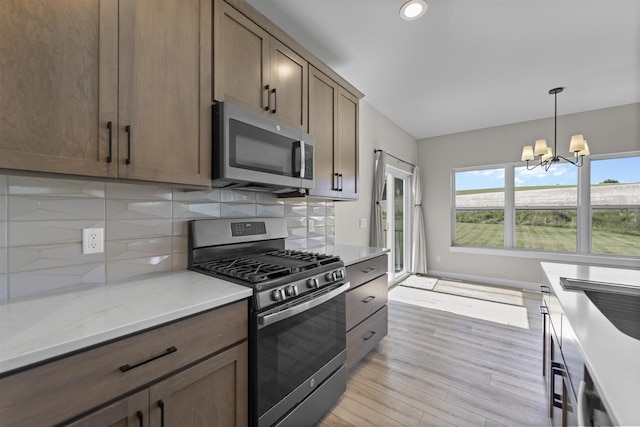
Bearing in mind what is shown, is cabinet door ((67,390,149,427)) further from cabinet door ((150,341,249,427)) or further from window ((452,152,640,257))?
window ((452,152,640,257))

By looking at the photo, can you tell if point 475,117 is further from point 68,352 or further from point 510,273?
point 68,352

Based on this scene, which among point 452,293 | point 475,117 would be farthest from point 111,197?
point 475,117

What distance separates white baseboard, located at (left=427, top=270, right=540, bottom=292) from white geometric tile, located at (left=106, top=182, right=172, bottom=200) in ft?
16.4

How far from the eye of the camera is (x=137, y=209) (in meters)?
1.42

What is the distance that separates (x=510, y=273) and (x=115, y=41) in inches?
222

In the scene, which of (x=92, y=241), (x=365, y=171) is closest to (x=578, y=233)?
(x=365, y=171)

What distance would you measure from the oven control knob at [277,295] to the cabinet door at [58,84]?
0.84 meters

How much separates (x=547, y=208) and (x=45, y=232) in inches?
231

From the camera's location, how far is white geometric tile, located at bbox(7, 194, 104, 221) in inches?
42.7

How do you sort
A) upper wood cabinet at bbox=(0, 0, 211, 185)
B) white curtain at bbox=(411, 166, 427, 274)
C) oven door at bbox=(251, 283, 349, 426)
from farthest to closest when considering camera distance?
white curtain at bbox=(411, 166, 427, 274)
oven door at bbox=(251, 283, 349, 426)
upper wood cabinet at bbox=(0, 0, 211, 185)

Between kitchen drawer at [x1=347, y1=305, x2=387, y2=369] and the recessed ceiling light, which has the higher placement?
the recessed ceiling light

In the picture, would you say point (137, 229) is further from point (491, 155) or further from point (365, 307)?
point (491, 155)

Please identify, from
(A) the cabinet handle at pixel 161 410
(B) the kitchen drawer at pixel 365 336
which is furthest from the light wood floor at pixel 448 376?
(A) the cabinet handle at pixel 161 410

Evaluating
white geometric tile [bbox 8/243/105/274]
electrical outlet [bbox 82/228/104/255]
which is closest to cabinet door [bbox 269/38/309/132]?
electrical outlet [bbox 82/228/104/255]
